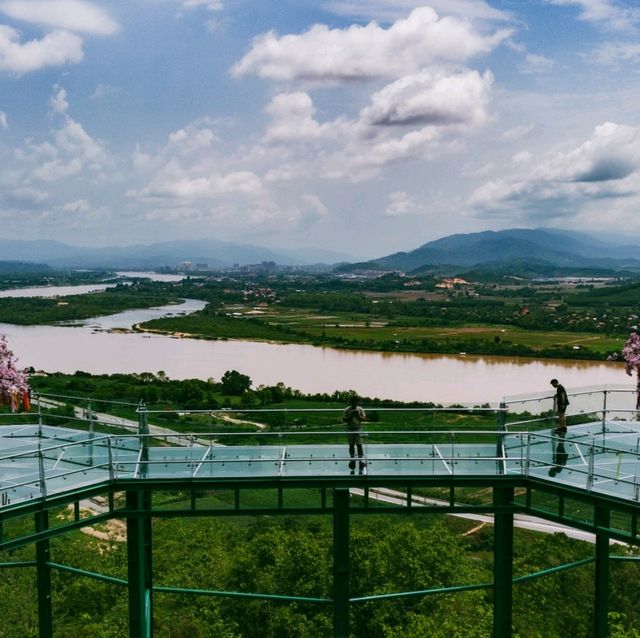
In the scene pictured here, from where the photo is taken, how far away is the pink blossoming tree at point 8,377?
1436cm

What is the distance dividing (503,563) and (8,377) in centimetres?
999

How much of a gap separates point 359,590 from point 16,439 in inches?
466

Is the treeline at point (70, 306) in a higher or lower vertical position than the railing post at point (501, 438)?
lower

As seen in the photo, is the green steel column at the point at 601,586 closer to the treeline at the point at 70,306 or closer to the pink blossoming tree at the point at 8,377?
the pink blossoming tree at the point at 8,377

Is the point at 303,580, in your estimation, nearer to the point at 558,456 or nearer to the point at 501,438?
the point at 501,438

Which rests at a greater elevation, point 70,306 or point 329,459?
point 329,459

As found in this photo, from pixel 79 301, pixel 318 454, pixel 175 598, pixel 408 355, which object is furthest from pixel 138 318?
pixel 318 454

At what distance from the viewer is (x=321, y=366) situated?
72.9m

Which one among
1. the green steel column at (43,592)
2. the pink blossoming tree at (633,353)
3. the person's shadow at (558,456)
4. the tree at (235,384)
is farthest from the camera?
the tree at (235,384)

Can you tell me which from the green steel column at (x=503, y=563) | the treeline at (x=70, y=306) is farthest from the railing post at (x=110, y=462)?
the treeline at (x=70, y=306)

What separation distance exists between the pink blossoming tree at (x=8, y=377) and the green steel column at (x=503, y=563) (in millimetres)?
9460

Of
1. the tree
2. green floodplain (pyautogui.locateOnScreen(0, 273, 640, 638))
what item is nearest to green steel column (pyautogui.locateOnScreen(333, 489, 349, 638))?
green floodplain (pyautogui.locateOnScreen(0, 273, 640, 638))

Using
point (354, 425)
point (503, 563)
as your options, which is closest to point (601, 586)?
point (503, 563)

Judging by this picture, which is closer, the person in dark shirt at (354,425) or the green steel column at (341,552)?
the green steel column at (341,552)
